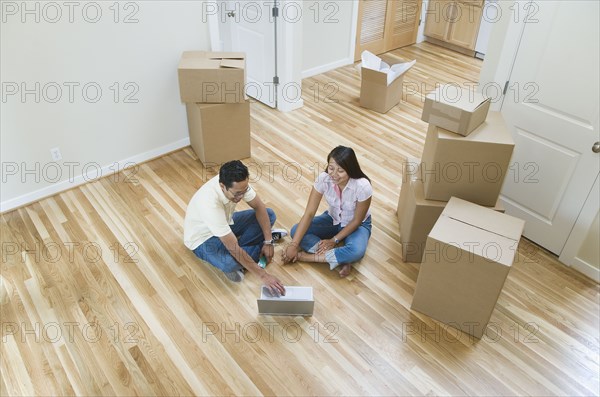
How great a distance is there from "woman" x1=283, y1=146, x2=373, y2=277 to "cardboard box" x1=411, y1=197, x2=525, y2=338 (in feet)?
1.50

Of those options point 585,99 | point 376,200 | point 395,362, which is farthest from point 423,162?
point 395,362

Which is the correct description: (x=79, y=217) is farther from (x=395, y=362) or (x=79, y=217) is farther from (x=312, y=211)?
(x=395, y=362)

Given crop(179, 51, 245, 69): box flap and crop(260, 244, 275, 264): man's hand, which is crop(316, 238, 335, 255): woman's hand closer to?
crop(260, 244, 275, 264): man's hand

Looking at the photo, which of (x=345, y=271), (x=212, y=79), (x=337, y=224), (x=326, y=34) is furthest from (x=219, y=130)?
(x=326, y=34)

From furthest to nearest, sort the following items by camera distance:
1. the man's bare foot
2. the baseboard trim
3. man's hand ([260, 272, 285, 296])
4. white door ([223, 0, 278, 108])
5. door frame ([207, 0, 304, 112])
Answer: the baseboard trim
white door ([223, 0, 278, 108])
door frame ([207, 0, 304, 112])
the man's bare foot
man's hand ([260, 272, 285, 296])

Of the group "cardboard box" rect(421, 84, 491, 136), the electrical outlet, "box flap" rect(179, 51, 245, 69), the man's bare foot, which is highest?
"cardboard box" rect(421, 84, 491, 136)

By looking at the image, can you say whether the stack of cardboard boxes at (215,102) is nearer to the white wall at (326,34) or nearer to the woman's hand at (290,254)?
the woman's hand at (290,254)

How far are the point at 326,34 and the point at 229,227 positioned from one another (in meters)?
3.26

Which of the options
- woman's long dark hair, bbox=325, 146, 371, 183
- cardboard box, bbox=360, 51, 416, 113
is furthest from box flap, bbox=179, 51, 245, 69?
cardboard box, bbox=360, 51, 416, 113

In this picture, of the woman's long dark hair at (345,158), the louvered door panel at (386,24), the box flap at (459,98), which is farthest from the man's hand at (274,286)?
the louvered door panel at (386,24)

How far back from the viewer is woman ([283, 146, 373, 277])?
105 inches

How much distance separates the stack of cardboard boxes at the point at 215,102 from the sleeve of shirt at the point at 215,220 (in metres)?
1.18

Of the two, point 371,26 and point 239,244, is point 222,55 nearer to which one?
point 239,244

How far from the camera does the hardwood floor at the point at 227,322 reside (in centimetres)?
221
